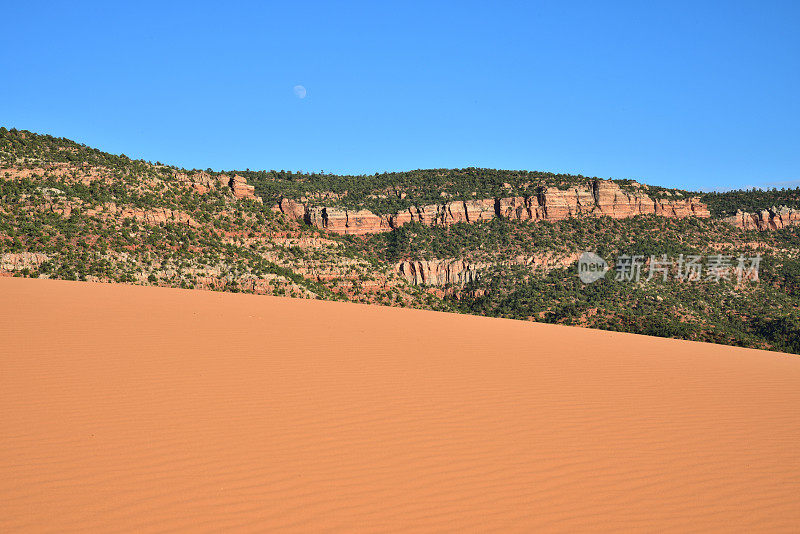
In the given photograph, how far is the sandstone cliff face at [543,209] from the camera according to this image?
58188mm

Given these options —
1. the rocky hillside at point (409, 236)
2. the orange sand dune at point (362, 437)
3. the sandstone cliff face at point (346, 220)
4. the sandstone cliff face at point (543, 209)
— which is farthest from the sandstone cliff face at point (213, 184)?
the orange sand dune at point (362, 437)

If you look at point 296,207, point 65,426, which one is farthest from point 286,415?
point 296,207

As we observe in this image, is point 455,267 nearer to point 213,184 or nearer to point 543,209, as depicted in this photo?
point 543,209

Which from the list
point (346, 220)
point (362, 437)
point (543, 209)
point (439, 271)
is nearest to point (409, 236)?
point (439, 271)

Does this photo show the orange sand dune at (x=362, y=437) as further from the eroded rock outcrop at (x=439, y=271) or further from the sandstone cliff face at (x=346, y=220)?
the sandstone cliff face at (x=346, y=220)

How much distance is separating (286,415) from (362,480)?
2078mm

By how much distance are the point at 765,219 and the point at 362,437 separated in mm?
64930

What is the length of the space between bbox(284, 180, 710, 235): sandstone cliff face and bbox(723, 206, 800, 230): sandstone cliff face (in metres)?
3.20

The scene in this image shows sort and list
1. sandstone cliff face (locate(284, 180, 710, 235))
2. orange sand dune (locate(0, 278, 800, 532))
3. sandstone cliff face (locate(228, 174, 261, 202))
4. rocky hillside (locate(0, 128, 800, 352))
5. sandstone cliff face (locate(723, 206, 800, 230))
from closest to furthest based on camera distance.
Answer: orange sand dune (locate(0, 278, 800, 532)), rocky hillside (locate(0, 128, 800, 352)), sandstone cliff face (locate(228, 174, 261, 202)), sandstone cliff face (locate(723, 206, 800, 230)), sandstone cliff face (locate(284, 180, 710, 235))

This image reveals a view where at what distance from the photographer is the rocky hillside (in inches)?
1261

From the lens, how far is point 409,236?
57.3m

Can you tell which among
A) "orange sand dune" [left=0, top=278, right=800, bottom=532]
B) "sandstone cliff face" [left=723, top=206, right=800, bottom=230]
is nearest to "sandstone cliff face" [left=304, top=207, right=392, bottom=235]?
"sandstone cliff face" [left=723, top=206, right=800, bottom=230]

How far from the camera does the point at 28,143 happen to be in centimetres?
3862

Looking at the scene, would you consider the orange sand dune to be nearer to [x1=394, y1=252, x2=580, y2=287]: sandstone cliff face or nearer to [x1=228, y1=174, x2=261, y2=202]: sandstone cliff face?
[x1=228, y1=174, x2=261, y2=202]: sandstone cliff face
